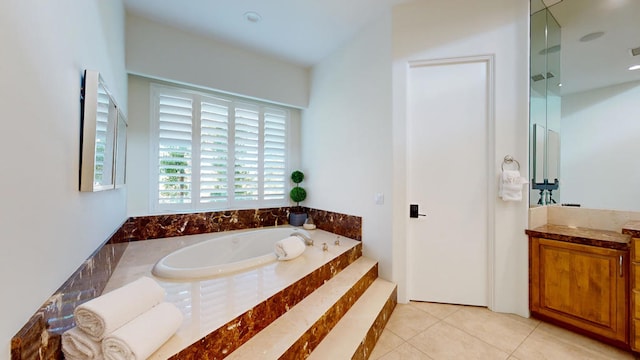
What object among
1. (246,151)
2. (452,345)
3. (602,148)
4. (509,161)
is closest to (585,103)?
(602,148)

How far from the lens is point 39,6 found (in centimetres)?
81

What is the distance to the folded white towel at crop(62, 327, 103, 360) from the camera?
3.03 feet

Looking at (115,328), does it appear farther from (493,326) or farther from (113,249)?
(493,326)

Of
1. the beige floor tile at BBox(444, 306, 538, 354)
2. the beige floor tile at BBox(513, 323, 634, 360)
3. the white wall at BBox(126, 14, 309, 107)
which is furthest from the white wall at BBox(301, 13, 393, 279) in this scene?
the beige floor tile at BBox(513, 323, 634, 360)

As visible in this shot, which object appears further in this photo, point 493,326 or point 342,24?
point 342,24

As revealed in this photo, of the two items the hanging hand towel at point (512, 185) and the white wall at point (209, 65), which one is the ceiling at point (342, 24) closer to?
the white wall at point (209, 65)

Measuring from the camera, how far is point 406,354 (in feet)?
5.70

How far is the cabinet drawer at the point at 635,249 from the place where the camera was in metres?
1.64

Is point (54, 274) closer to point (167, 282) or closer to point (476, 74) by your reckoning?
point (167, 282)

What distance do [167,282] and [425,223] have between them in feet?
7.64

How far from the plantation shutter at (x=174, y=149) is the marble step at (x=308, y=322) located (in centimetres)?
209

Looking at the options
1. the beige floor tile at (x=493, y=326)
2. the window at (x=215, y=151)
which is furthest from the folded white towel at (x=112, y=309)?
the beige floor tile at (x=493, y=326)

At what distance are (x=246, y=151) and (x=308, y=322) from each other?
248 cm

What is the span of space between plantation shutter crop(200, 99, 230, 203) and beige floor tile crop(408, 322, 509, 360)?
8.84 feet
